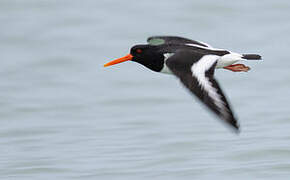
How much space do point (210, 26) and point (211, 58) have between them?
7824 mm

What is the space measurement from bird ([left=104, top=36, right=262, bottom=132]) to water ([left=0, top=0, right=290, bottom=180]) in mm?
1438

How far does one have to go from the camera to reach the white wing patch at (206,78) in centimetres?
718

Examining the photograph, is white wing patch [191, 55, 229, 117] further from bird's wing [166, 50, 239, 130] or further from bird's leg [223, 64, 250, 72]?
bird's leg [223, 64, 250, 72]

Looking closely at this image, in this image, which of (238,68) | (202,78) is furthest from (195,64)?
(238,68)

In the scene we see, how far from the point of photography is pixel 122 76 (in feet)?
45.8

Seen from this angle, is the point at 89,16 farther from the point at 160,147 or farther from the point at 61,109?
the point at 160,147

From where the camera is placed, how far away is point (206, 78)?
7488mm

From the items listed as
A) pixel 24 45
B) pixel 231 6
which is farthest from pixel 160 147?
pixel 231 6

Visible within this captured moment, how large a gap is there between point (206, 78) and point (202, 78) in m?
0.03

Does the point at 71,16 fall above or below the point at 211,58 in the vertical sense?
below

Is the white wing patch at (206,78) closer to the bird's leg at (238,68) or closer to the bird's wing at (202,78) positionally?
the bird's wing at (202,78)

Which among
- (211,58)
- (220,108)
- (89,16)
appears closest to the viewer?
(220,108)

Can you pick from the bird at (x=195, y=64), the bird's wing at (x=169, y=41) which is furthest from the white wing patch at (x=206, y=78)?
the bird's wing at (x=169, y=41)

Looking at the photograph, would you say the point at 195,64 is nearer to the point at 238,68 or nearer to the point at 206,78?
the point at 206,78
